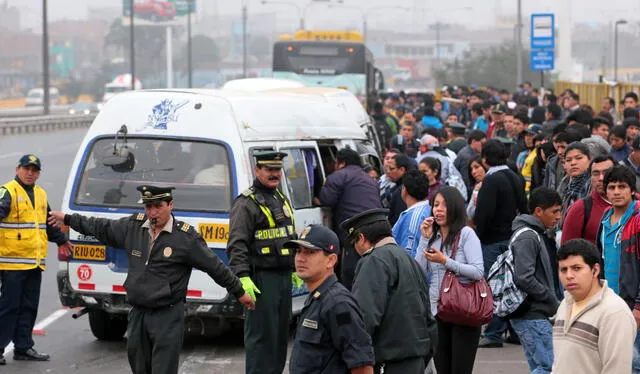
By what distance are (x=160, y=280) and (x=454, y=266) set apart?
73.8 inches

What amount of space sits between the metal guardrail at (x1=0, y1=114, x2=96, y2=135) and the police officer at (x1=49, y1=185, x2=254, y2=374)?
41879 millimetres

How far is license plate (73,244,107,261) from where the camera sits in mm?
11164

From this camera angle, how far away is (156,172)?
11414 millimetres

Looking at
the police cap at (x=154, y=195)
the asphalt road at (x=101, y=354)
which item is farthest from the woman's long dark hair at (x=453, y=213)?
the asphalt road at (x=101, y=354)

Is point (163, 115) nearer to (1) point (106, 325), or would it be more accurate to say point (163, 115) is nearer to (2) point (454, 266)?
(1) point (106, 325)

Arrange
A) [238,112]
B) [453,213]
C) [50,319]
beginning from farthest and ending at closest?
[50,319] < [238,112] < [453,213]

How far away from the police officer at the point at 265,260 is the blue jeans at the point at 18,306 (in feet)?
8.24

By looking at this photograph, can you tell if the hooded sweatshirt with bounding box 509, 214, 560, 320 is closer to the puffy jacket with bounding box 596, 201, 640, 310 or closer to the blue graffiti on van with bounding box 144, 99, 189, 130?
the puffy jacket with bounding box 596, 201, 640, 310

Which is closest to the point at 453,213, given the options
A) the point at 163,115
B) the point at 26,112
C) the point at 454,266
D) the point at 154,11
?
the point at 454,266

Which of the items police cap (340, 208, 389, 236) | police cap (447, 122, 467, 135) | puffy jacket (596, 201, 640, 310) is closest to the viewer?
police cap (340, 208, 389, 236)

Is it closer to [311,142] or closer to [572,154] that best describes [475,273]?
[572,154]

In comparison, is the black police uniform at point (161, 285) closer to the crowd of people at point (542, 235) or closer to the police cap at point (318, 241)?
the crowd of people at point (542, 235)

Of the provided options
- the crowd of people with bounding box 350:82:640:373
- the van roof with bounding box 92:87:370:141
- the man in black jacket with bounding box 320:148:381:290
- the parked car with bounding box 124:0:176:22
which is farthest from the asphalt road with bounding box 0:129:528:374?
the parked car with bounding box 124:0:176:22

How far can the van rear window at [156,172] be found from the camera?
11.2 metres
